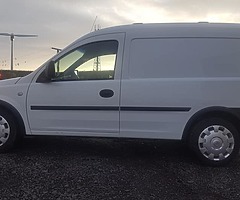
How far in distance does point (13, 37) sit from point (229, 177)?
37.5 metres

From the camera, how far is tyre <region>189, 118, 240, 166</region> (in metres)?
5.34

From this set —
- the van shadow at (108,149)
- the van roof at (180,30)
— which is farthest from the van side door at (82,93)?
the van shadow at (108,149)

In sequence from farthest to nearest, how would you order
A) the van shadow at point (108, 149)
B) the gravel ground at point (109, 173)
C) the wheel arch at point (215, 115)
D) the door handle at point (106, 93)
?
the van shadow at point (108, 149), the door handle at point (106, 93), the wheel arch at point (215, 115), the gravel ground at point (109, 173)

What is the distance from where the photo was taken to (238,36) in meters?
5.40

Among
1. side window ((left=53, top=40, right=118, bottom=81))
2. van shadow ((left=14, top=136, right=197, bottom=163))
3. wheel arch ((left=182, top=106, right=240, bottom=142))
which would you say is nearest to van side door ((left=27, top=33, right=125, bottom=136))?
side window ((left=53, top=40, right=118, bottom=81))

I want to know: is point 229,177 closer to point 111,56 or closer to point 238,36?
point 238,36

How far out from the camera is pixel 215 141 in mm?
5328

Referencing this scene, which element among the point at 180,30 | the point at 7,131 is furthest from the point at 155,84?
the point at 7,131

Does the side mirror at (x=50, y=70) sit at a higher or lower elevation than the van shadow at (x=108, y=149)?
higher

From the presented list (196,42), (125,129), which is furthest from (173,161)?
(196,42)

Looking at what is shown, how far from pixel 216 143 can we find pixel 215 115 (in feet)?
1.30

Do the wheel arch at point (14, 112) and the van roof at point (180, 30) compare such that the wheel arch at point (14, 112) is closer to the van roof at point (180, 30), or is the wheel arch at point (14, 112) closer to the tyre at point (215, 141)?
the van roof at point (180, 30)

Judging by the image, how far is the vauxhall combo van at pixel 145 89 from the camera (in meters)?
5.34

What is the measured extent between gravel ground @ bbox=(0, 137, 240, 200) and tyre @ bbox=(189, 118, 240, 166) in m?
0.16
